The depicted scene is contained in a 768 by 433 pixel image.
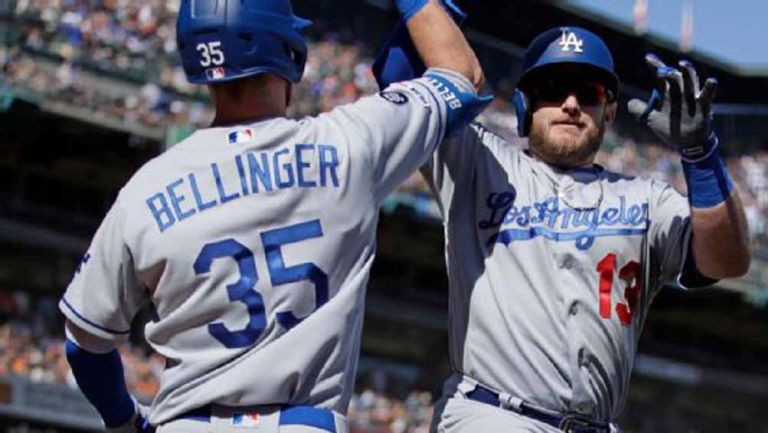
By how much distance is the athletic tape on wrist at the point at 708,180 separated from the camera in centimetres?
402

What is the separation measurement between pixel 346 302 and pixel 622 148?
944 inches

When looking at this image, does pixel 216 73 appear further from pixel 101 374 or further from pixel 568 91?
pixel 568 91

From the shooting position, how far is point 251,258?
10.8 feet

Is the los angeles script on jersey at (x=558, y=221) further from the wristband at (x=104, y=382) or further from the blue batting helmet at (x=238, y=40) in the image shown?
the wristband at (x=104, y=382)

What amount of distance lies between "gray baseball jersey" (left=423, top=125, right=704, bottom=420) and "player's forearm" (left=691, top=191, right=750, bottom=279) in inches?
4.3

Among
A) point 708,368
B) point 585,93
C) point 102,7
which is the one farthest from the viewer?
point 708,368

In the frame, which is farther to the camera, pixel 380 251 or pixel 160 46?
pixel 380 251

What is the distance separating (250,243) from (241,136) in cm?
26

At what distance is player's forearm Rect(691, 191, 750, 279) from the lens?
4.10 metres

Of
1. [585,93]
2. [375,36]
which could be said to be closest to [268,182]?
[585,93]

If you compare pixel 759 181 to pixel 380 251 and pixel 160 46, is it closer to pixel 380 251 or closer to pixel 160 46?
pixel 380 251

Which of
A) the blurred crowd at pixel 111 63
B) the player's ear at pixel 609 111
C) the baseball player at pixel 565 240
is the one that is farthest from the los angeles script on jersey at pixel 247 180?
the blurred crowd at pixel 111 63

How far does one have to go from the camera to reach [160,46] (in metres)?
19.6

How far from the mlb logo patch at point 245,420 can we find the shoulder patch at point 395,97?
0.81m
